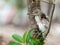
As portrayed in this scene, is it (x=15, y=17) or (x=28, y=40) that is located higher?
(x=28, y=40)

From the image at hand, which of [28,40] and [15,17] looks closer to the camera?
[28,40]

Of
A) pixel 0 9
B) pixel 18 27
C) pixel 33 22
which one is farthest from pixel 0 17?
pixel 33 22

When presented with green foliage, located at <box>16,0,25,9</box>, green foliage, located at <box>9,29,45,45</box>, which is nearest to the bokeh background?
green foliage, located at <box>16,0,25,9</box>

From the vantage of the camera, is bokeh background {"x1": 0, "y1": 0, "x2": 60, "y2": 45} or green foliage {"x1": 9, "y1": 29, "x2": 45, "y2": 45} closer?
green foliage {"x1": 9, "y1": 29, "x2": 45, "y2": 45}

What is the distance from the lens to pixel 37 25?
72 centimetres

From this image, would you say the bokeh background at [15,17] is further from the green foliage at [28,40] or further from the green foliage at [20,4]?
the green foliage at [28,40]

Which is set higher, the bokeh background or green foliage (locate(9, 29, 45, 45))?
green foliage (locate(9, 29, 45, 45))

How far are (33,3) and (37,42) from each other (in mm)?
168

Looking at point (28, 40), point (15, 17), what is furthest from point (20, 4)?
point (28, 40)

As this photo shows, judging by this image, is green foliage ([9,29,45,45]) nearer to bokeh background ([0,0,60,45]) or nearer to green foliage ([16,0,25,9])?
bokeh background ([0,0,60,45])

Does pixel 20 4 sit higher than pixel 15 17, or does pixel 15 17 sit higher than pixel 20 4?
pixel 20 4

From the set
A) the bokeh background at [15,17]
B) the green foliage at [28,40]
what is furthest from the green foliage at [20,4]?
the green foliage at [28,40]

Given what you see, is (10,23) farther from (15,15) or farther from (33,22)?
(33,22)

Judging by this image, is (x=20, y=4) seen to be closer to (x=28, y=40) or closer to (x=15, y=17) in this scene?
(x=15, y=17)
